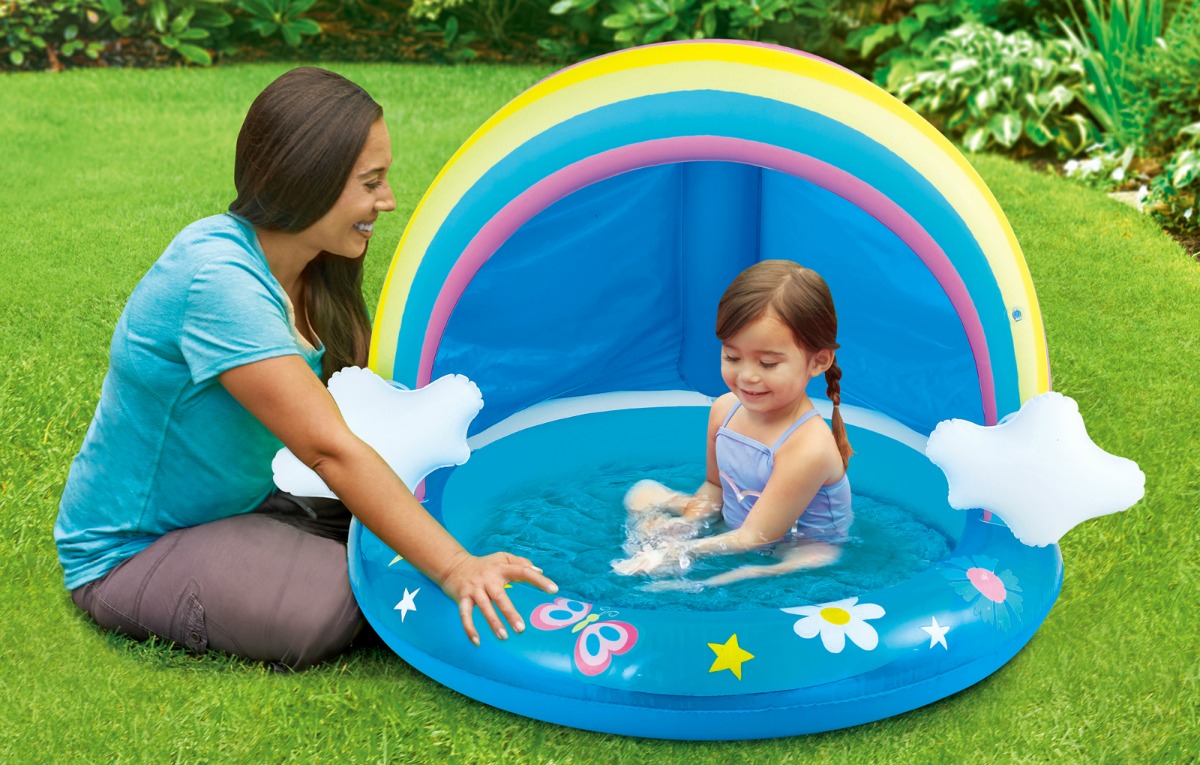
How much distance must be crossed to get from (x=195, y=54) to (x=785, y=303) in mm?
8239

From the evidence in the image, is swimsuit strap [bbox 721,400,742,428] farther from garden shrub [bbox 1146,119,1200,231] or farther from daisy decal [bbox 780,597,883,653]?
garden shrub [bbox 1146,119,1200,231]

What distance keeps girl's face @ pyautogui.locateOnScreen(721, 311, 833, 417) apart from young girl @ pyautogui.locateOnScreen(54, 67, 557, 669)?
812 millimetres

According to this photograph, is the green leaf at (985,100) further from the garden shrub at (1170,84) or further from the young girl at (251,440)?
the young girl at (251,440)

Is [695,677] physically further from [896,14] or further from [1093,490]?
[896,14]

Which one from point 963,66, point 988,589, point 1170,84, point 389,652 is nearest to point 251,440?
point 389,652

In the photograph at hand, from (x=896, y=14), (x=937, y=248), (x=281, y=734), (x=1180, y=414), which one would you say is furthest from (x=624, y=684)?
(x=896, y=14)

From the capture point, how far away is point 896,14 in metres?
9.35

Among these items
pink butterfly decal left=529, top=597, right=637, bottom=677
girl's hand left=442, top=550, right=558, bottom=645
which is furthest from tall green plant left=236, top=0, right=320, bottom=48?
pink butterfly decal left=529, top=597, right=637, bottom=677

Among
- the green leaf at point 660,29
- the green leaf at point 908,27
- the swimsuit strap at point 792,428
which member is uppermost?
the green leaf at point 908,27

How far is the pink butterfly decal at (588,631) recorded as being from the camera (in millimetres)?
2738

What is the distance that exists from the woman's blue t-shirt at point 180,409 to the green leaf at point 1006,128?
5495mm

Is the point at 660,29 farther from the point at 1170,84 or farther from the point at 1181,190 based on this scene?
the point at 1181,190

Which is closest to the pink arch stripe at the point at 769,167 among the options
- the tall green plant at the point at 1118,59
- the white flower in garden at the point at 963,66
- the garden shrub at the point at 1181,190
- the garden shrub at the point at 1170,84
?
the garden shrub at the point at 1181,190

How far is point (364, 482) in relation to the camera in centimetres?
279
